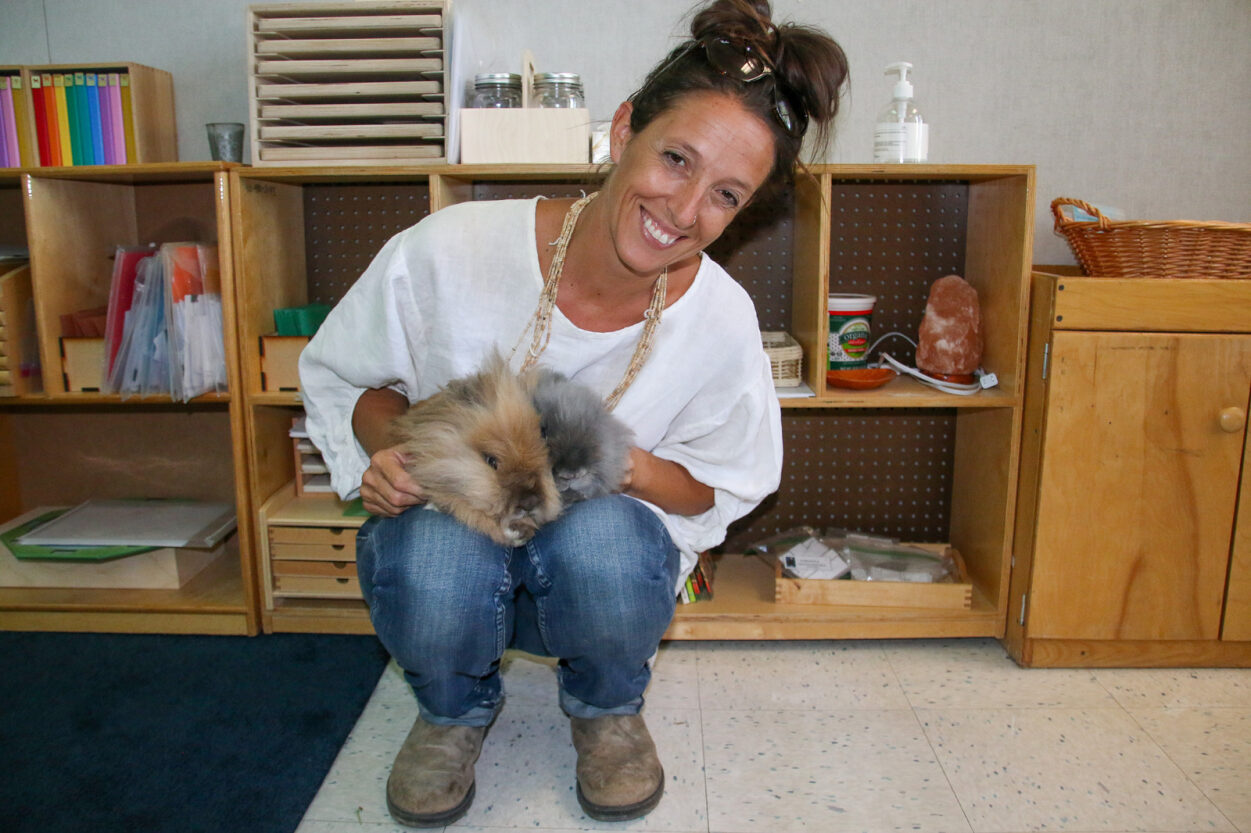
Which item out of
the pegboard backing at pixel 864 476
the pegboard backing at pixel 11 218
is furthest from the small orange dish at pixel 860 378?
the pegboard backing at pixel 11 218

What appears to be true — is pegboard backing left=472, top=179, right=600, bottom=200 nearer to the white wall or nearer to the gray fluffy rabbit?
the white wall

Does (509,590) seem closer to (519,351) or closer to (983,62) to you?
(519,351)

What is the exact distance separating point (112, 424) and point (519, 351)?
1.73 meters

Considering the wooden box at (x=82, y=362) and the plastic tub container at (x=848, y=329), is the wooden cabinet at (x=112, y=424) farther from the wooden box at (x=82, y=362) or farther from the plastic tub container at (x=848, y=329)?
the plastic tub container at (x=848, y=329)

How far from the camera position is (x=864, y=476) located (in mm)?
2510

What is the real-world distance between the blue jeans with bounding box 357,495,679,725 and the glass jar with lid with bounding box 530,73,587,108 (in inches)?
43.9

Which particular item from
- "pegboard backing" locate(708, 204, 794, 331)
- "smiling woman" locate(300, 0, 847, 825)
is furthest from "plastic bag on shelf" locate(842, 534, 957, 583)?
"smiling woman" locate(300, 0, 847, 825)

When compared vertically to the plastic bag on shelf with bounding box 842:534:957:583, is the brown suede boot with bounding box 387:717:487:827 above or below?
below

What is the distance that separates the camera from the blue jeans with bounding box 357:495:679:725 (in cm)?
138

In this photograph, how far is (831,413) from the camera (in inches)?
97.1

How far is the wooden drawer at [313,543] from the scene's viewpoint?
218 cm

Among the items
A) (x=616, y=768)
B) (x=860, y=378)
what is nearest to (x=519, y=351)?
(x=616, y=768)

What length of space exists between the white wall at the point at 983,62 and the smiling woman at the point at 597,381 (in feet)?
3.26

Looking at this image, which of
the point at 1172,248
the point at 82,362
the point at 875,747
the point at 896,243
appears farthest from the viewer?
the point at 896,243
